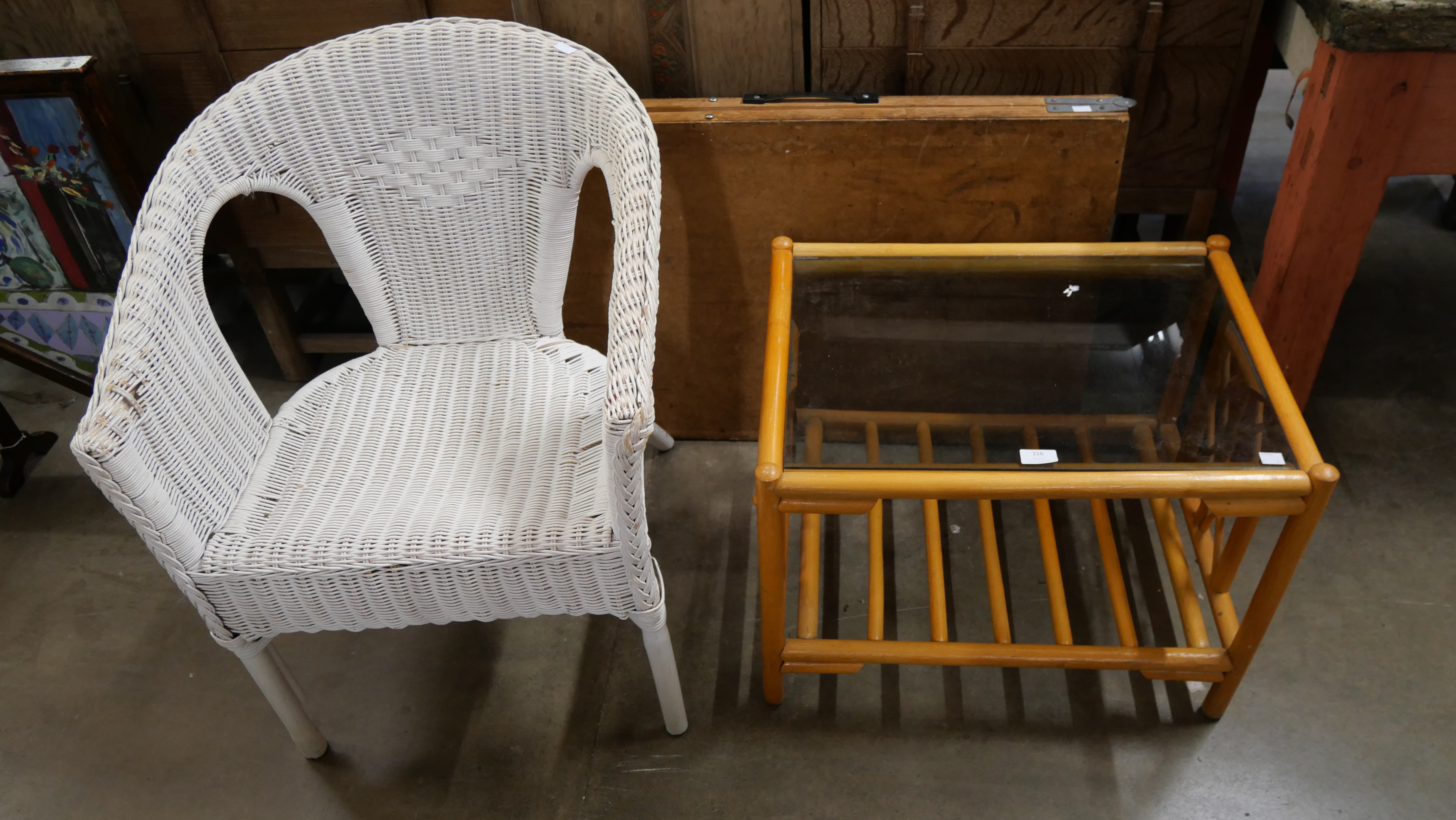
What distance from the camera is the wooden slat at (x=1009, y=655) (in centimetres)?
139

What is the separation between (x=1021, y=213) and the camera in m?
1.61

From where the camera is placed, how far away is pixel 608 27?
5.40 feet

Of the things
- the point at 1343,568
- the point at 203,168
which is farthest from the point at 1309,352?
the point at 203,168

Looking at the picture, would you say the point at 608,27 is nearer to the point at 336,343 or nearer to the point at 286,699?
the point at 336,343

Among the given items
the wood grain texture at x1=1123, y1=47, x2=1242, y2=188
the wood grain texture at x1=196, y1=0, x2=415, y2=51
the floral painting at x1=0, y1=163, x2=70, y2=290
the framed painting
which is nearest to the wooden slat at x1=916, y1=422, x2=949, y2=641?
the wood grain texture at x1=1123, y1=47, x2=1242, y2=188

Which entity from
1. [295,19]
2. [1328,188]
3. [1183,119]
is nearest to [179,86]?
[295,19]

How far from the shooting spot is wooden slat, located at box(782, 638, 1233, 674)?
4.55 feet

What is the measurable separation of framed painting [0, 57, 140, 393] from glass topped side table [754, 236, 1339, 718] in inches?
47.4

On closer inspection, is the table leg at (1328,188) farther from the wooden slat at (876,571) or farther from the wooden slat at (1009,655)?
the wooden slat at (876,571)

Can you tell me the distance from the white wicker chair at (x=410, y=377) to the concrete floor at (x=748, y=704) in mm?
123

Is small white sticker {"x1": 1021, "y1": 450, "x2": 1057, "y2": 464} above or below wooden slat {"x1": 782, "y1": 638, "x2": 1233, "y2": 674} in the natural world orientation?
above

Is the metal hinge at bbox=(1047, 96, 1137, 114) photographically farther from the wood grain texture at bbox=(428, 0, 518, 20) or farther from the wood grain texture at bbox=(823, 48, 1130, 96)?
the wood grain texture at bbox=(428, 0, 518, 20)

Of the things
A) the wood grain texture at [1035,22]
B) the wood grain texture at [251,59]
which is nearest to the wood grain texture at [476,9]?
the wood grain texture at [251,59]

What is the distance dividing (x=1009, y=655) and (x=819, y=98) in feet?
2.91
